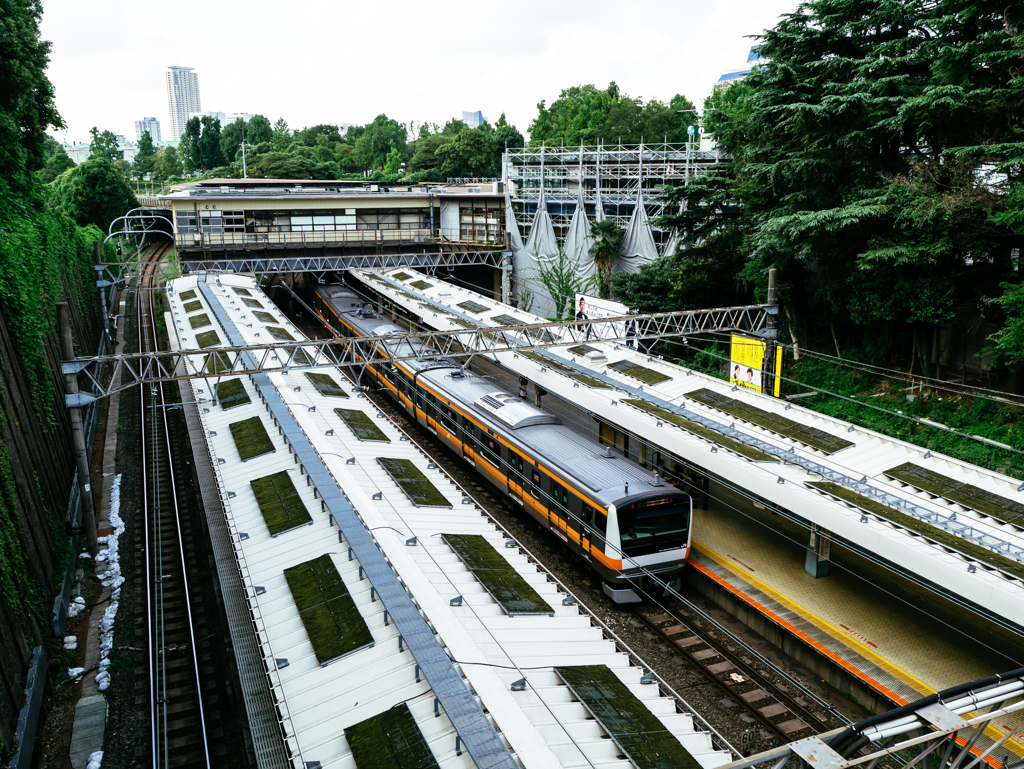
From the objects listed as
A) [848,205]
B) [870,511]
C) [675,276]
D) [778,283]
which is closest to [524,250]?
[675,276]

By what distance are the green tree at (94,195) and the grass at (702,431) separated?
55.6 metres

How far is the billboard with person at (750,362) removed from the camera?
22.9 metres

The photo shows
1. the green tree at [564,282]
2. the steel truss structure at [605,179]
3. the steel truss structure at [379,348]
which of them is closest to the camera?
the steel truss structure at [379,348]

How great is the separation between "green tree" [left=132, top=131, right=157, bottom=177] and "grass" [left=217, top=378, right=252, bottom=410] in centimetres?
11212

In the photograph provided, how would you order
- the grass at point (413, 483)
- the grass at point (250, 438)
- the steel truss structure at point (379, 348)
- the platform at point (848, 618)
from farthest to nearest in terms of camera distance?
1. the steel truss structure at point (379, 348)
2. the grass at point (250, 438)
3. the grass at point (413, 483)
4. the platform at point (848, 618)

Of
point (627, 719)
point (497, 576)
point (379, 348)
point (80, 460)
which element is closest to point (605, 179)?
point (379, 348)

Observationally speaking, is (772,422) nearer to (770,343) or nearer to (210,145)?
(770,343)

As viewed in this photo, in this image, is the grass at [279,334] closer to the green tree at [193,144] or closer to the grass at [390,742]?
the grass at [390,742]

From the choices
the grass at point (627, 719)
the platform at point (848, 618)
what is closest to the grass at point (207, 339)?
the platform at point (848, 618)

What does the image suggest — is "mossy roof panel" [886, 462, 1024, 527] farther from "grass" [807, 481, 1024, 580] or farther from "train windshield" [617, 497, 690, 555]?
"train windshield" [617, 497, 690, 555]

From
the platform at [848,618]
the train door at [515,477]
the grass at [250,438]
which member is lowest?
the platform at [848,618]

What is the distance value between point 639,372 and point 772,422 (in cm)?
538

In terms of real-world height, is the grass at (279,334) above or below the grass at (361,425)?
above

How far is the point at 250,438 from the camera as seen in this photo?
711 inches
